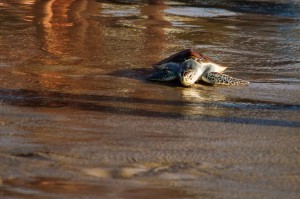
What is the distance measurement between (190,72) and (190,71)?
20 mm

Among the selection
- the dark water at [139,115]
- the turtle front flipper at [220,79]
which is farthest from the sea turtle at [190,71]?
the dark water at [139,115]

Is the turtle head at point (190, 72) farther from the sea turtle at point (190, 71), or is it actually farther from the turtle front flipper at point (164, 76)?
the turtle front flipper at point (164, 76)

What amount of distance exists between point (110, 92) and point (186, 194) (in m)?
3.52

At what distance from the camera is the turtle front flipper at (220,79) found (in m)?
8.74

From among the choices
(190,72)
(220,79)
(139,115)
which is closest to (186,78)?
(190,72)

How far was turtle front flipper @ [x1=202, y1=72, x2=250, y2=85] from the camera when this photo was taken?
8742 millimetres

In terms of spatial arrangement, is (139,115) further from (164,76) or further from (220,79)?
(220,79)

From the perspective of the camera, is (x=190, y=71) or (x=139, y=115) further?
(x=190, y=71)

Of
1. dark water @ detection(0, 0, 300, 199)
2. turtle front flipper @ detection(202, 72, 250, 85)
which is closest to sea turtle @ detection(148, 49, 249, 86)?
turtle front flipper @ detection(202, 72, 250, 85)

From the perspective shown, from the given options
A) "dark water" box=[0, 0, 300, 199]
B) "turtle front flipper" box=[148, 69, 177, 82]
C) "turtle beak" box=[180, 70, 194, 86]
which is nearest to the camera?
"dark water" box=[0, 0, 300, 199]

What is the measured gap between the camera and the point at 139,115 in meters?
7.04

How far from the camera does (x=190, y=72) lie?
8.75 m

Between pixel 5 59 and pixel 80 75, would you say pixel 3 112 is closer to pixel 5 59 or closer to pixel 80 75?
pixel 80 75

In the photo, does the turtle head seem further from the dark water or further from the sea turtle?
the dark water
